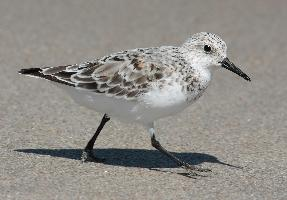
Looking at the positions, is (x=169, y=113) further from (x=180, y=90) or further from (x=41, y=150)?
(x=41, y=150)

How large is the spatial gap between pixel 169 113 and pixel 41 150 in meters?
1.36

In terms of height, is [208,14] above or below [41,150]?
above

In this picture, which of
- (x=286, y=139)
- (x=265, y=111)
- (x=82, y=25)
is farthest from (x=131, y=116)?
(x=82, y=25)

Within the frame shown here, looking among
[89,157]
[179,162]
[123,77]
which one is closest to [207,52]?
[123,77]

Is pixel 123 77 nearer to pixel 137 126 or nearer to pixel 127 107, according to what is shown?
pixel 127 107

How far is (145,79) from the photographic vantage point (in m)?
6.67

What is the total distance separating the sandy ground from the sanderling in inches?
16.9

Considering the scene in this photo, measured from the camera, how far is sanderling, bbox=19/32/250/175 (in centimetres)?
661

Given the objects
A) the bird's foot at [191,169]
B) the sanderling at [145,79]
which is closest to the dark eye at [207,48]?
the sanderling at [145,79]

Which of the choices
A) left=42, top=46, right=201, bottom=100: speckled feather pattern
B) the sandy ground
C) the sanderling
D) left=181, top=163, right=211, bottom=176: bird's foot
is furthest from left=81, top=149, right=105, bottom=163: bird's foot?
left=181, top=163, right=211, bottom=176: bird's foot

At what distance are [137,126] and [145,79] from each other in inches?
63.9

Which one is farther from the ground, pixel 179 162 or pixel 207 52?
pixel 207 52

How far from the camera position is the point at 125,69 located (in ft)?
22.3

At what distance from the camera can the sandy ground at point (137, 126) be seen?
21.1ft
